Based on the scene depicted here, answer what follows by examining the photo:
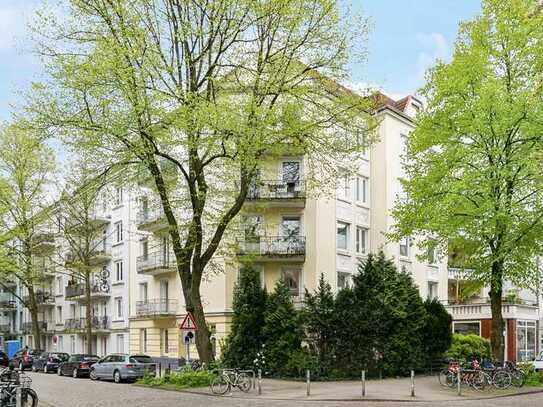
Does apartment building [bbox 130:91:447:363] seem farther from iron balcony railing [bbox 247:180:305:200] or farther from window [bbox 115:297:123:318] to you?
window [bbox 115:297:123:318]

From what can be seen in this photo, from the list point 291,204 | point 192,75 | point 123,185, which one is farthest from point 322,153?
point 291,204

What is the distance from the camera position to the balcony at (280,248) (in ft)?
135

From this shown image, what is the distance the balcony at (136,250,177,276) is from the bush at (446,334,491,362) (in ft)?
54.2

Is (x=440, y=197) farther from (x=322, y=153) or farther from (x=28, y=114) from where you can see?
(x=28, y=114)

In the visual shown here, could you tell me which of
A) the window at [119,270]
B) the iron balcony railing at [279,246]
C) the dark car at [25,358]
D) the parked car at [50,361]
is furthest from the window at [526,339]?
the dark car at [25,358]

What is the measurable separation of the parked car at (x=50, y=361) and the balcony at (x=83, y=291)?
23.1 ft

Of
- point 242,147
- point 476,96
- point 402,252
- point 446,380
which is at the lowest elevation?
point 446,380

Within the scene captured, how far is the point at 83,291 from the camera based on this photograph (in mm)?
60969

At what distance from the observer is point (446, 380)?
27969mm

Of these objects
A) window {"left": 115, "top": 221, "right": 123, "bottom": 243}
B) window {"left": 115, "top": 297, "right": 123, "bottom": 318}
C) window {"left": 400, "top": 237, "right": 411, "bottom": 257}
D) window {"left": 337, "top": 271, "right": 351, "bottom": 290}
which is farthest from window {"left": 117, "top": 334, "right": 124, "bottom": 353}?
window {"left": 400, "top": 237, "right": 411, "bottom": 257}

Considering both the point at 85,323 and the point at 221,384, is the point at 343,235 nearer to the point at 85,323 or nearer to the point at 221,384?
the point at 221,384

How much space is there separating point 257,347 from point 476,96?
48.1ft

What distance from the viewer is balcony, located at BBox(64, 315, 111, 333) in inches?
2252

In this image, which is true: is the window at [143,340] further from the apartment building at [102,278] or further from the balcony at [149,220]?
the balcony at [149,220]
